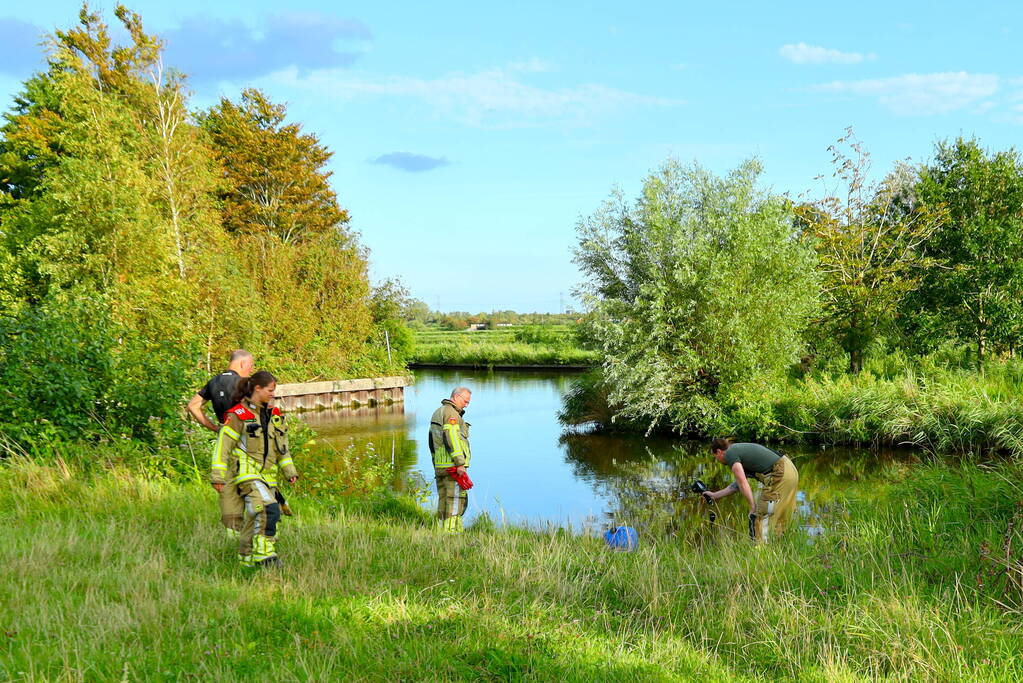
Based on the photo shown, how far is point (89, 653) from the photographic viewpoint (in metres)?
3.98

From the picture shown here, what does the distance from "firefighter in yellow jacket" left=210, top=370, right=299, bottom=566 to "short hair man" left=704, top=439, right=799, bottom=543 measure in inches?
201

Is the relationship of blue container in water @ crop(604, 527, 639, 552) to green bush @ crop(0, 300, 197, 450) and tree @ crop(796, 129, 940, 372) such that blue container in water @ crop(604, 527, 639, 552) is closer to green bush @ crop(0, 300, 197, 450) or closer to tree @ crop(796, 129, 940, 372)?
green bush @ crop(0, 300, 197, 450)

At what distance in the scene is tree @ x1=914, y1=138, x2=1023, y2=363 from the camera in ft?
63.3

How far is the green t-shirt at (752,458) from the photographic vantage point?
8.74 meters

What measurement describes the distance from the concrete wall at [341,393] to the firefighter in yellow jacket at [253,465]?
22.1 meters

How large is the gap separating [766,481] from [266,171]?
3345 cm

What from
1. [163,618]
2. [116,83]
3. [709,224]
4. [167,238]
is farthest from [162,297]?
[163,618]

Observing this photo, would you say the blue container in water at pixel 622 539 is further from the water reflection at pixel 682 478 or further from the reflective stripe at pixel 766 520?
the water reflection at pixel 682 478

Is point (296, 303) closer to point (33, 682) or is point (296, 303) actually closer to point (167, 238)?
point (167, 238)

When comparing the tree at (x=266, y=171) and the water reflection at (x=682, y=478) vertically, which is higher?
the tree at (x=266, y=171)

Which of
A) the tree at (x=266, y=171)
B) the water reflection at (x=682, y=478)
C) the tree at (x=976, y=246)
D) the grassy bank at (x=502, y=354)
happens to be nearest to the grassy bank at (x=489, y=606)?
the water reflection at (x=682, y=478)

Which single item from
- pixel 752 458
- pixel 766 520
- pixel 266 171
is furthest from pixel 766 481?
pixel 266 171

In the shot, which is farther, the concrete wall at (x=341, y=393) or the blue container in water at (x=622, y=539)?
the concrete wall at (x=341, y=393)

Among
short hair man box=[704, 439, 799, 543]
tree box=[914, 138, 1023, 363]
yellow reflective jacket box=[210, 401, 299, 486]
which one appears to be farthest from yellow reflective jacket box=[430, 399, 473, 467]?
tree box=[914, 138, 1023, 363]
